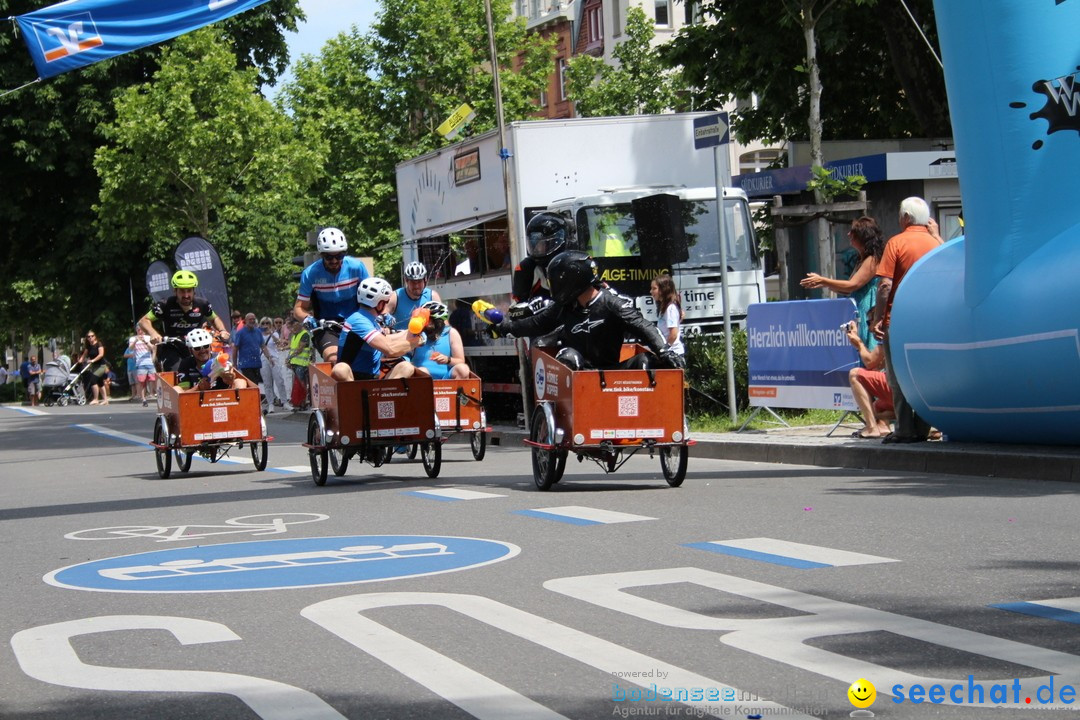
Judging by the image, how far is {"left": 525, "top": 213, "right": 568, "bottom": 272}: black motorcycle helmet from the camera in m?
14.0

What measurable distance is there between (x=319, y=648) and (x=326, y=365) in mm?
8404

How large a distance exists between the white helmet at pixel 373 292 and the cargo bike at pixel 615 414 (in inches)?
71.1

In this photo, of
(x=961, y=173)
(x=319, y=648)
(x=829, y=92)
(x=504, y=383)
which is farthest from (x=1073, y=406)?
(x=829, y=92)

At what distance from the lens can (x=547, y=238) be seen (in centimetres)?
1400

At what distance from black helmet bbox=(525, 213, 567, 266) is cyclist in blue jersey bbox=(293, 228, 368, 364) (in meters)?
1.53

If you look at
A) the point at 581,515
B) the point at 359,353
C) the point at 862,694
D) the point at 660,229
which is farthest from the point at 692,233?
the point at 862,694

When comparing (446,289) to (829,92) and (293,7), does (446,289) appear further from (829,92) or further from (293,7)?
(293,7)

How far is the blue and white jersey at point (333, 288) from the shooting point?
46.9 ft

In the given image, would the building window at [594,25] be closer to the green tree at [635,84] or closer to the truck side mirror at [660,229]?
the green tree at [635,84]

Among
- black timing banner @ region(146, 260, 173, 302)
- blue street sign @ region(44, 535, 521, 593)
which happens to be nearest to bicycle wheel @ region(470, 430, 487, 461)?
blue street sign @ region(44, 535, 521, 593)

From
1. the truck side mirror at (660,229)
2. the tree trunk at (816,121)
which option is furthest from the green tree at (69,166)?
the truck side mirror at (660,229)

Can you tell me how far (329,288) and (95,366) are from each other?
1355 inches

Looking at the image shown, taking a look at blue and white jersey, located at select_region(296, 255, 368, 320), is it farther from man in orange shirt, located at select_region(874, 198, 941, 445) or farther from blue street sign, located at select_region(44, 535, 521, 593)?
blue street sign, located at select_region(44, 535, 521, 593)

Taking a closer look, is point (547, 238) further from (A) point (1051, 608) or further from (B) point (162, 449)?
(A) point (1051, 608)
